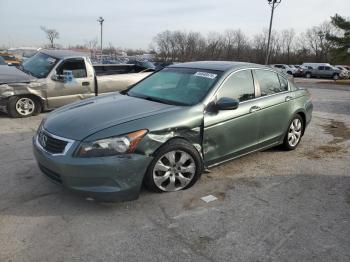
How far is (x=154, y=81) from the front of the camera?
531 cm

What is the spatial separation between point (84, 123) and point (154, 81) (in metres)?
1.76

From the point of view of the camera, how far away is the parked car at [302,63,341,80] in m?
40.7

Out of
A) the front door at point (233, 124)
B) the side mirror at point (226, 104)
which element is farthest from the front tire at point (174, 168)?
the side mirror at point (226, 104)

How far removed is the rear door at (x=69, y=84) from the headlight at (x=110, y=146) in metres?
5.52

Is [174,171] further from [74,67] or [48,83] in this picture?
[74,67]

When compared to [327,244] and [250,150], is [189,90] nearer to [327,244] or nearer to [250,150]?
[250,150]

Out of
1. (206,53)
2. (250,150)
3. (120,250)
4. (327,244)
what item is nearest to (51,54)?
(250,150)

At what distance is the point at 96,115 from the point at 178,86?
1348 millimetres

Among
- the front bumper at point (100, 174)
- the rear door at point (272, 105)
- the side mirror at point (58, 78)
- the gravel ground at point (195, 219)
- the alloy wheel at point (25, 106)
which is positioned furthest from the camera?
the side mirror at point (58, 78)

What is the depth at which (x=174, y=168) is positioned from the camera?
408 centimetres

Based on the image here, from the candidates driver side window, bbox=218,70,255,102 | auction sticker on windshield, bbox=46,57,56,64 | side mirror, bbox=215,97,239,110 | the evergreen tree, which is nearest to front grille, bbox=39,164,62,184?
side mirror, bbox=215,97,239,110

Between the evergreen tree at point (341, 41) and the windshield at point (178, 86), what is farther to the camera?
the evergreen tree at point (341, 41)

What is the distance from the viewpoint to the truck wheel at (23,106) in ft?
26.8

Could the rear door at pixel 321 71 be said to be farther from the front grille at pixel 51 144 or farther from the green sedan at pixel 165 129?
the front grille at pixel 51 144
